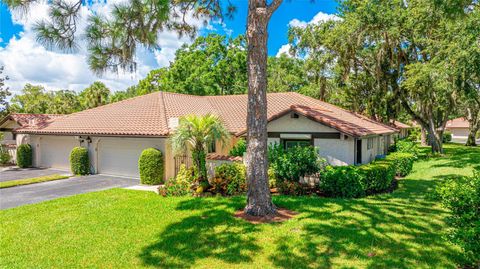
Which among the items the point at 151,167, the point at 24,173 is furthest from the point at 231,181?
the point at 24,173

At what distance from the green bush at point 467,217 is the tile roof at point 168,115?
8267 mm

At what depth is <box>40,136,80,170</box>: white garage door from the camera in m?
19.8

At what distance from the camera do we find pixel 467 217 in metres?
5.34

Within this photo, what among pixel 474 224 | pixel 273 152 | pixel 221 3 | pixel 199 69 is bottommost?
pixel 474 224

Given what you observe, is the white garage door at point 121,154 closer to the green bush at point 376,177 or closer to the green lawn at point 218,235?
the green lawn at point 218,235

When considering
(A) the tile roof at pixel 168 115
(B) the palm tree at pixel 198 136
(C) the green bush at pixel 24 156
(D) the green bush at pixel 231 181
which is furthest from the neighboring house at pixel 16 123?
(D) the green bush at pixel 231 181

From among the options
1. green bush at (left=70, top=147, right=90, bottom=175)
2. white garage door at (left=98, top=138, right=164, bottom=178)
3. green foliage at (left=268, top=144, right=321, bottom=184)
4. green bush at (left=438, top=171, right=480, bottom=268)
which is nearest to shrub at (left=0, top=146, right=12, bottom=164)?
green bush at (left=70, top=147, right=90, bottom=175)

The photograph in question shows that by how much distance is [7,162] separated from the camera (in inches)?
891

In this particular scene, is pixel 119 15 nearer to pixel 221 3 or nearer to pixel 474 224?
pixel 221 3

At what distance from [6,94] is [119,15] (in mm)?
25808

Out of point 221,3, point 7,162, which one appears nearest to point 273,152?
point 221,3

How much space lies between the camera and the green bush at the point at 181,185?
12195mm

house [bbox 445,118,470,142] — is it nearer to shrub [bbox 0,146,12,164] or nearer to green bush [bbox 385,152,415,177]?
green bush [bbox 385,152,415,177]

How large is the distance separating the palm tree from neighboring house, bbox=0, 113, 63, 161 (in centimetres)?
1590
